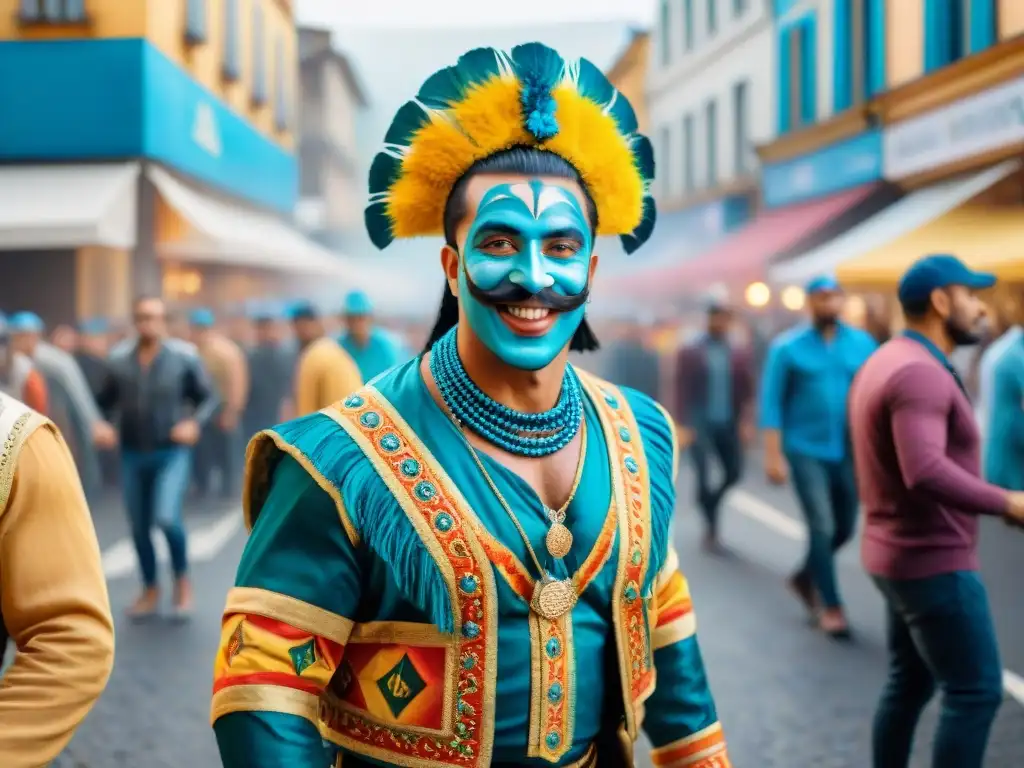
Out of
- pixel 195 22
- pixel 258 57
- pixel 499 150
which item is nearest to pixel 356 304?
pixel 195 22

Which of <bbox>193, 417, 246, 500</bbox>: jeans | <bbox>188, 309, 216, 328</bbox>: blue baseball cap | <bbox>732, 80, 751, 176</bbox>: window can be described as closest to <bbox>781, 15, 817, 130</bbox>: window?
<bbox>732, 80, 751, 176</bbox>: window

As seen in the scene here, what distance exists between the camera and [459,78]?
1996 mm

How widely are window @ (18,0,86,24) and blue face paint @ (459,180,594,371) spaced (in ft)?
19.9

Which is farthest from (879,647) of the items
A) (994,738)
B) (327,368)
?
(327,368)

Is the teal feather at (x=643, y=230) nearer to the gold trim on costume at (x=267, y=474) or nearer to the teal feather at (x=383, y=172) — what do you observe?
the teal feather at (x=383, y=172)

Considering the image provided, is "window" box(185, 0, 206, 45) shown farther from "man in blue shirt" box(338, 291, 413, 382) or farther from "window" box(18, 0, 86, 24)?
"man in blue shirt" box(338, 291, 413, 382)

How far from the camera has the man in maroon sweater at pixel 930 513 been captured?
3.24m

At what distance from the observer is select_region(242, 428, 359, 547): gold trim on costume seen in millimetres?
1840

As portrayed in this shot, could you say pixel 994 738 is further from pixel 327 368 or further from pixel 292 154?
pixel 292 154

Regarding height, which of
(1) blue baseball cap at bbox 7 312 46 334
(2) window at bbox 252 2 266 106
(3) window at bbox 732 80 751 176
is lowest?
(1) blue baseball cap at bbox 7 312 46 334

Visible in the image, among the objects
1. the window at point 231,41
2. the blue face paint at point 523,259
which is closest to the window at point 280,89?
the window at point 231,41

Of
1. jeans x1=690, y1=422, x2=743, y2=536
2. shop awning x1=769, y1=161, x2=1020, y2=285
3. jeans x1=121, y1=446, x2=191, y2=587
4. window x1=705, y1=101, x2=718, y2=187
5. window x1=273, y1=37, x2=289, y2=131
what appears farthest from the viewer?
window x1=705, y1=101, x2=718, y2=187

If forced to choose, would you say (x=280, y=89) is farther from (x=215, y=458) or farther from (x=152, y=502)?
(x=152, y=502)

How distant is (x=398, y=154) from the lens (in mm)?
2066
